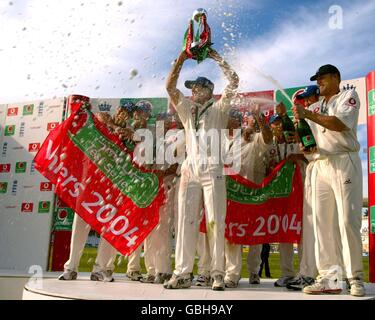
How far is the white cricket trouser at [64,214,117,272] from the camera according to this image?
4.84 m

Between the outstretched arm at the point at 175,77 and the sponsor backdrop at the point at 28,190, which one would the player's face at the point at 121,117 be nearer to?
the outstretched arm at the point at 175,77

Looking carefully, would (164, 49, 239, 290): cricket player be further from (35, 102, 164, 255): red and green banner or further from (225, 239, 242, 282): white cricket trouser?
(35, 102, 164, 255): red and green banner

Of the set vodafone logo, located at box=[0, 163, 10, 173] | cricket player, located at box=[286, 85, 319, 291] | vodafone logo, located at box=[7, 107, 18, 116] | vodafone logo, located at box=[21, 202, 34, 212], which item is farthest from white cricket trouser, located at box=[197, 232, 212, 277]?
vodafone logo, located at box=[7, 107, 18, 116]

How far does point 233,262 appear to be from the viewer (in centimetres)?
490

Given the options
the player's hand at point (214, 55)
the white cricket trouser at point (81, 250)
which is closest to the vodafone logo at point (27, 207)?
the white cricket trouser at point (81, 250)

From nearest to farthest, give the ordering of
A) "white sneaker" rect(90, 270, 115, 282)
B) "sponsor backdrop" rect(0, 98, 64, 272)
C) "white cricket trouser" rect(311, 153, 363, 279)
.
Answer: "white cricket trouser" rect(311, 153, 363, 279), "white sneaker" rect(90, 270, 115, 282), "sponsor backdrop" rect(0, 98, 64, 272)

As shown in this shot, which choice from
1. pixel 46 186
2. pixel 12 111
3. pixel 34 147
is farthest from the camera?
pixel 12 111

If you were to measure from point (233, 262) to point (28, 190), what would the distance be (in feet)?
22.3

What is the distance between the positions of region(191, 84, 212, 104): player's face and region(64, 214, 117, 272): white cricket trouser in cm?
202

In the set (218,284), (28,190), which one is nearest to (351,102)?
(218,284)

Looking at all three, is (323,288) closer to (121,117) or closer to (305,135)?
(305,135)

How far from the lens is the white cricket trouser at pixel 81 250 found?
15.9 ft
